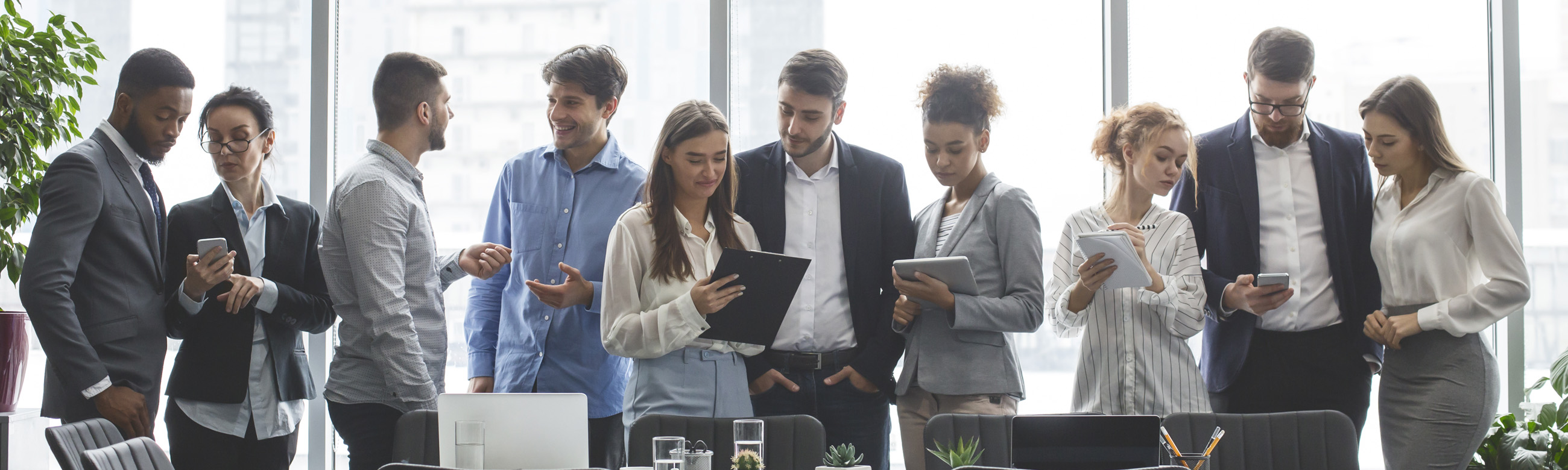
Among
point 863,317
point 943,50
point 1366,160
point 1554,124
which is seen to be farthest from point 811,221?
point 1554,124

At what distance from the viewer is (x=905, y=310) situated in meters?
2.81

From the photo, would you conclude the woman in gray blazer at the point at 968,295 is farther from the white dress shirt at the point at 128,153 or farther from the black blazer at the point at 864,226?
the white dress shirt at the point at 128,153

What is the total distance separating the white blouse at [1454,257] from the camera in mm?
2725

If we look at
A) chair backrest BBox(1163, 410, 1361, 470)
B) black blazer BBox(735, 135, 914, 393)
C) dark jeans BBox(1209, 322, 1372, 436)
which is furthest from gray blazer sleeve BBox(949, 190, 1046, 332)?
dark jeans BBox(1209, 322, 1372, 436)

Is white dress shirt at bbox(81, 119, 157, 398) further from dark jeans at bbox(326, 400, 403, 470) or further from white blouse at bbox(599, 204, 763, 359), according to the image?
white blouse at bbox(599, 204, 763, 359)

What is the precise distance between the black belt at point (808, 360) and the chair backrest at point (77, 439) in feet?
5.23

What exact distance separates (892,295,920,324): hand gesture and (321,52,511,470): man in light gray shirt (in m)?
1.12

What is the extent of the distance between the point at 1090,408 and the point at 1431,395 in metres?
0.96

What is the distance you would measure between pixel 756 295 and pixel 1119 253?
976mm

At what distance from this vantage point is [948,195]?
121 inches

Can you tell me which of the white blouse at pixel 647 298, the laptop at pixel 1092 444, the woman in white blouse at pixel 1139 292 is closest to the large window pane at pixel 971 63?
the woman in white blouse at pixel 1139 292

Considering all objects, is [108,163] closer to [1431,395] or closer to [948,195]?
[948,195]

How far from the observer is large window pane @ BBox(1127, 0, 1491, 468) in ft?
12.8

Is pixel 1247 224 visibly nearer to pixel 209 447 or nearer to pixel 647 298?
pixel 647 298
